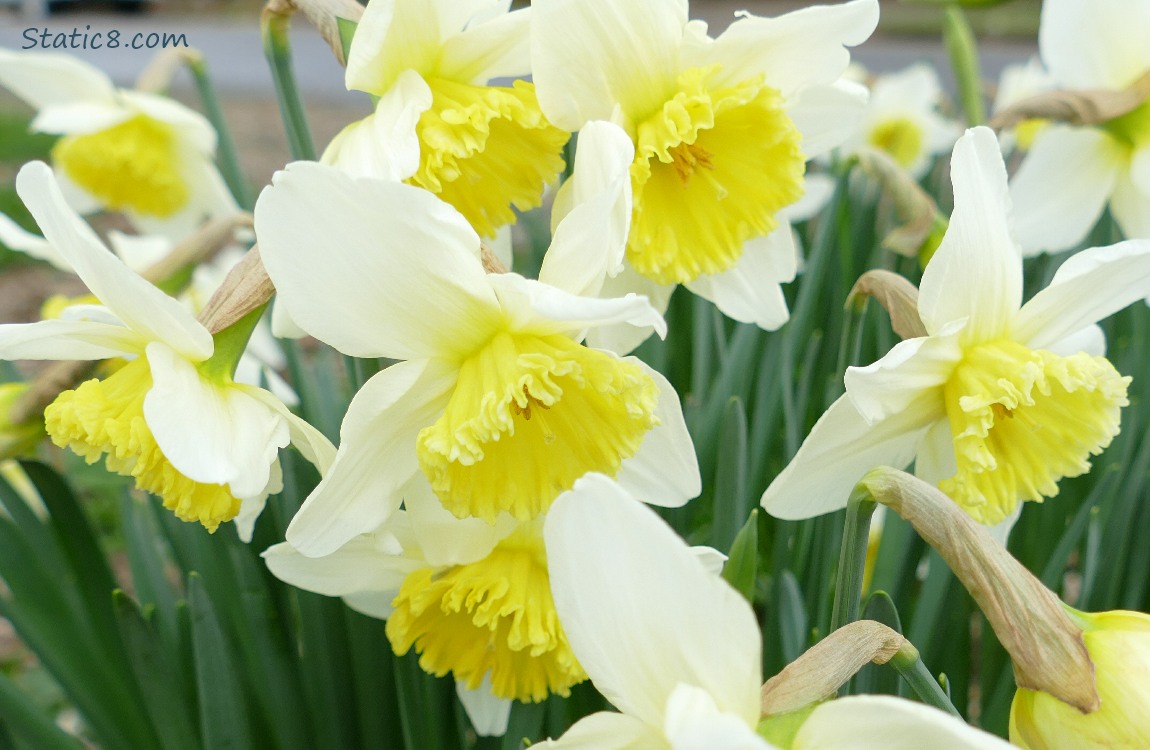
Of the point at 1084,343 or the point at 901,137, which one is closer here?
the point at 1084,343

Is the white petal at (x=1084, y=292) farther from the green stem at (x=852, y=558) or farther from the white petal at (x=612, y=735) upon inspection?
the white petal at (x=612, y=735)

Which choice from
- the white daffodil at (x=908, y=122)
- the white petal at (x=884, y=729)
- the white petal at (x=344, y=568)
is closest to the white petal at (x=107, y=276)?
the white petal at (x=344, y=568)

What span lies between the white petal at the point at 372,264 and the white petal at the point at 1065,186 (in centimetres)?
107

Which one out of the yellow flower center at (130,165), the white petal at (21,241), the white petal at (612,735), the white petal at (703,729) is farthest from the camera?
the yellow flower center at (130,165)

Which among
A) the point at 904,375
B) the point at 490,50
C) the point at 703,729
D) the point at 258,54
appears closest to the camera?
the point at 703,729

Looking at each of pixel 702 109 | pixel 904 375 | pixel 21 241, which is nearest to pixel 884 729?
pixel 904 375

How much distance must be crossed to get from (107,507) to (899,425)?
2.83 metres

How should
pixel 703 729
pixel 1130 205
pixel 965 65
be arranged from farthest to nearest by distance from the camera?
pixel 965 65
pixel 1130 205
pixel 703 729

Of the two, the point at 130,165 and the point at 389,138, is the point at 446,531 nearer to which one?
the point at 389,138

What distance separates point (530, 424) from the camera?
0.87m

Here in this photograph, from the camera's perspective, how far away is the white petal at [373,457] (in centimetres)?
81

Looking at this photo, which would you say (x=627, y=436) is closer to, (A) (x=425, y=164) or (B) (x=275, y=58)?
(A) (x=425, y=164)

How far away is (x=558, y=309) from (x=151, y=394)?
1.09 ft

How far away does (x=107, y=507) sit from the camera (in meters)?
3.19
